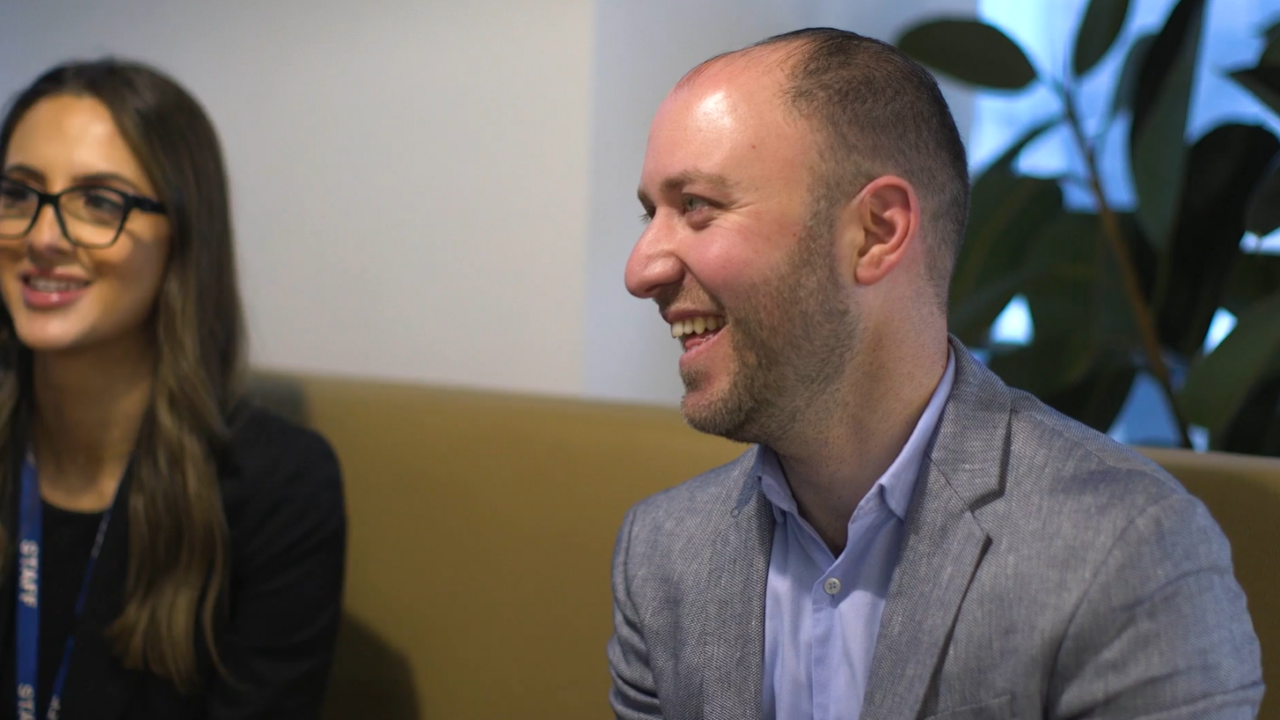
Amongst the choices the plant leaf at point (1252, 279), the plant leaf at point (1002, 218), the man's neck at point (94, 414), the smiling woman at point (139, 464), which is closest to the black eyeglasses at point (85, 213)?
the smiling woman at point (139, 464)

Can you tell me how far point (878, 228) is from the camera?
3.32 feet

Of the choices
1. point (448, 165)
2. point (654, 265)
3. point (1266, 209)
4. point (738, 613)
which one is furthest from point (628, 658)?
point (448, 165)

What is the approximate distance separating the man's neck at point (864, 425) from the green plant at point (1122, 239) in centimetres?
76

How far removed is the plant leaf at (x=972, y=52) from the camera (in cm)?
210

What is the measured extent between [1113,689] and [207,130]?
1410mm

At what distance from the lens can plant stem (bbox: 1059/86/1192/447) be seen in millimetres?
1993

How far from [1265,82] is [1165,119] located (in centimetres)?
15

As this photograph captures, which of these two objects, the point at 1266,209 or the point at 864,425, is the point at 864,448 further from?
the point at 1266,209

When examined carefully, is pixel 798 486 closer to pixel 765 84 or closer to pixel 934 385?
pixel 934 385

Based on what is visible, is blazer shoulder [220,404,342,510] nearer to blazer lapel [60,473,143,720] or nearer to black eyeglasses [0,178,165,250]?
blazer lapel [60,473,143,720]

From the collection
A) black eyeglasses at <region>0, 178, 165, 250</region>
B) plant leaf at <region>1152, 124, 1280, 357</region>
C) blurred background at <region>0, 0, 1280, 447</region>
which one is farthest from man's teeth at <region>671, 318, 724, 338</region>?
plant leaf at <region>1152, 124, 1280, 357</region>

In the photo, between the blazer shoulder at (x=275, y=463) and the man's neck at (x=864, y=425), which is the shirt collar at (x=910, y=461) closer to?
the man's neck at (x=864, y=425)

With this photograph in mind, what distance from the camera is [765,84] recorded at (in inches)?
39.9

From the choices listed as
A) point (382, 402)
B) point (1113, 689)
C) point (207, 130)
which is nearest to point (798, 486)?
point (1113, 689)
